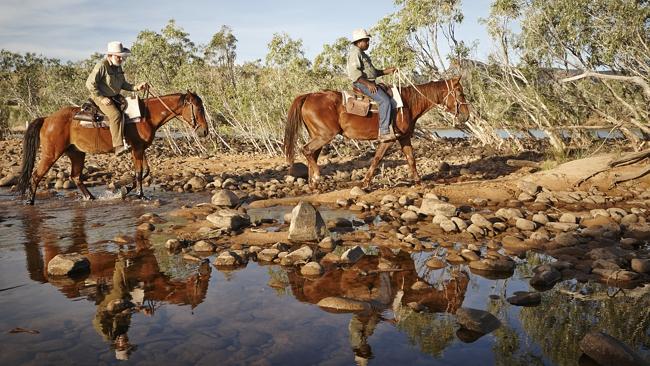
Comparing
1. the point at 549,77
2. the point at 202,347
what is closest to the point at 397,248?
the point at 202,347

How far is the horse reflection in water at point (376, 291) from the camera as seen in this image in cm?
400

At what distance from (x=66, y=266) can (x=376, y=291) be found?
3.37 m

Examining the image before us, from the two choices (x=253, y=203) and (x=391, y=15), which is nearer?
(x=253, y=203)

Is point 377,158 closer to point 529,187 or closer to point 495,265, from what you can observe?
point 529,187

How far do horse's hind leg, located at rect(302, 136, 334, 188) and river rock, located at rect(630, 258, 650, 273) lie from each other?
651 cm

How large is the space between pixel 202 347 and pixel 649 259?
4.63 metres

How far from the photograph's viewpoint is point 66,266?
16.9 feet

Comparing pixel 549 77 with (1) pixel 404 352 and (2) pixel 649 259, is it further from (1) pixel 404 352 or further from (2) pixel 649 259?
(1) pixel 404 352

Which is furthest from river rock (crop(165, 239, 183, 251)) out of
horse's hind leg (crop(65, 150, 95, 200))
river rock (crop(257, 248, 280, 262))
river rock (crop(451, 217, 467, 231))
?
horse's hind leg (crop(65, 150, 95, 200))

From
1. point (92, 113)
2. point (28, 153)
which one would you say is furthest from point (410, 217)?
point (28, 153)

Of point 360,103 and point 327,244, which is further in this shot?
point 360,103

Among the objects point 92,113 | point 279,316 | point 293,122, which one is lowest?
point 279,316

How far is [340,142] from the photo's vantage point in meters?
18.8

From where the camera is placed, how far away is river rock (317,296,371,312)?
420 centimetres
